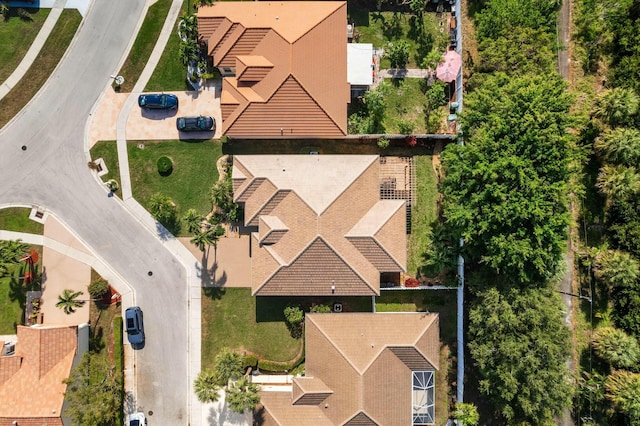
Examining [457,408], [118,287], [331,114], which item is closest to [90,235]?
[118,287]

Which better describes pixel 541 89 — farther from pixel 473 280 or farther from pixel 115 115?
pixel 115 115

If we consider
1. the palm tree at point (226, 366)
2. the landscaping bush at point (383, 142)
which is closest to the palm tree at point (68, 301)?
the palm tree at point (226, 366)

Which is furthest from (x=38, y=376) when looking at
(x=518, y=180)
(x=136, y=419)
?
(x=518, y=180)

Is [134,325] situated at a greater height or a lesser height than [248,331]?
greater

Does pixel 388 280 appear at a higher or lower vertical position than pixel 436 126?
lower

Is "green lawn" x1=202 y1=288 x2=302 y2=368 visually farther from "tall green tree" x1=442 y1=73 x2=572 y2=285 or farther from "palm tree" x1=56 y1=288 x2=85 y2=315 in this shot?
"tall green tree" x1=442 y1=73 x2=572 y2=285

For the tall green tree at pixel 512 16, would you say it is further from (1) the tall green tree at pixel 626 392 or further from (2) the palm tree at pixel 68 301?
(2) the palm tree at pixel 68 301

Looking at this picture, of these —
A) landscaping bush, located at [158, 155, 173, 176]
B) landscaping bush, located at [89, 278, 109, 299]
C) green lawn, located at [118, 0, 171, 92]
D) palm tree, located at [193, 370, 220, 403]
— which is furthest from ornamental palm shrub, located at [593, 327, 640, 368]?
green lawn, located at [118, 0, 171, 92]

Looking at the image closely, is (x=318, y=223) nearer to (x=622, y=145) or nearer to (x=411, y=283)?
(x=411, y=283)
